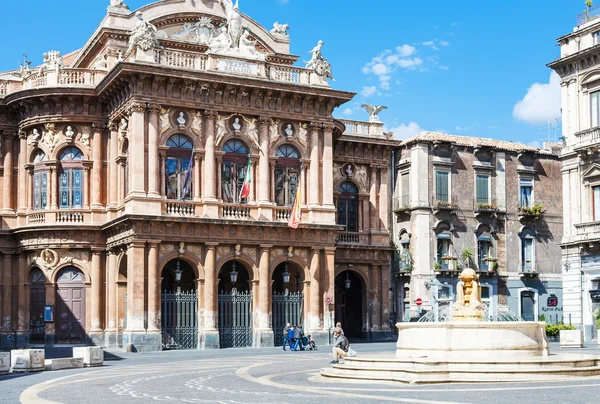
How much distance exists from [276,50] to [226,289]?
13.4 metres

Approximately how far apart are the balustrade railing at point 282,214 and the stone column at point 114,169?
7.42 m

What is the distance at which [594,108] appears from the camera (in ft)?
155

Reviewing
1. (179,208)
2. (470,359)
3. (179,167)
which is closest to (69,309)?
(179,208)

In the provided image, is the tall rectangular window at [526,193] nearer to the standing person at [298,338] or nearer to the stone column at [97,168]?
the standing person at [298,338]

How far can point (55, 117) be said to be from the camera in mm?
45656

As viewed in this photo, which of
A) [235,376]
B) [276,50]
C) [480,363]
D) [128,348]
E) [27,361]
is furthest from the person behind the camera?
[276,50]

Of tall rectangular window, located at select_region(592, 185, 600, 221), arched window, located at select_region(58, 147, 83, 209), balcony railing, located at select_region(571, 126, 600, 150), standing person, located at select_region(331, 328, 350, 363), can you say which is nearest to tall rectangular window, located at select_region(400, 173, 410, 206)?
balcony railing, located at select_region(571, 126, 600, 150)

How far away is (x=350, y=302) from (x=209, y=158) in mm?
14858

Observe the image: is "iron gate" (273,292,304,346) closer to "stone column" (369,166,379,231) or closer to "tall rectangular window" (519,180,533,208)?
"stone column" (369,166,379,231)

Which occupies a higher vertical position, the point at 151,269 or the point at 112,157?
the point at 112,157

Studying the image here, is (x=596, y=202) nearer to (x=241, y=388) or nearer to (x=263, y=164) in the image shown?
(x=263, y=164)

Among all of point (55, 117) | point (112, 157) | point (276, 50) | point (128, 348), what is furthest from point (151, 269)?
point (276, 50)

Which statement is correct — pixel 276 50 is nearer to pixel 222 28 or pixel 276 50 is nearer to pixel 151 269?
pixel 222 28

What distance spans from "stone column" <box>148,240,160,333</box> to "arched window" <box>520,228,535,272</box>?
25.4 meters
